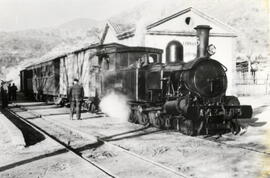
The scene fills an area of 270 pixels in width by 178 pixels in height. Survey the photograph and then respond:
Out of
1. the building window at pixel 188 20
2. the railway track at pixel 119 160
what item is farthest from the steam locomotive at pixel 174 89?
the building window at pixel 188 20

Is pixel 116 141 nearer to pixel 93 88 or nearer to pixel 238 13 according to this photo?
pixel 93 88

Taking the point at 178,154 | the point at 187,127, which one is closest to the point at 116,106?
the point at 187,127

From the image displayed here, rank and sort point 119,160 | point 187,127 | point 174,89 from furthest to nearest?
point 174,89 < point 187,127 < point 119,160

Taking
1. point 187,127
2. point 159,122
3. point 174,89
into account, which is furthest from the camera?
point 159,122

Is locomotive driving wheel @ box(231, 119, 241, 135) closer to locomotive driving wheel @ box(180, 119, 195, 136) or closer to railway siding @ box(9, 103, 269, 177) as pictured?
locomotive driving wheel @ box(180, 119, 195, 136)

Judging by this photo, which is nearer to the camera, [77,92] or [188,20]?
[77,92]

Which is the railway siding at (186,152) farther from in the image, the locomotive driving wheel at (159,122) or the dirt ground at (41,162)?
the dirt ground at (41,162)

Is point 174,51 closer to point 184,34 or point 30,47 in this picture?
point 184,34

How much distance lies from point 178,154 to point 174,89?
3516 millimetres

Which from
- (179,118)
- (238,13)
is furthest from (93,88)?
(238,13)

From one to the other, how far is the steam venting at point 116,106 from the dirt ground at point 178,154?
68.3 inches

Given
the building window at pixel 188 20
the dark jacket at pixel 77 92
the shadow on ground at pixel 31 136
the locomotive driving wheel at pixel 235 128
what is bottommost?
the shadow on ground at pixel 31 136

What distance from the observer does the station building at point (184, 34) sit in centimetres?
2738

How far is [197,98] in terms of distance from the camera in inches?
393
